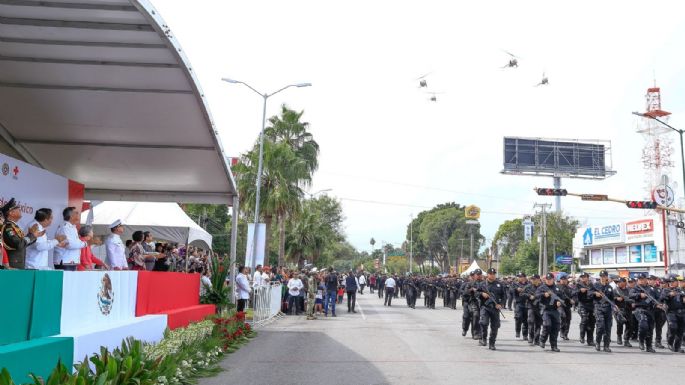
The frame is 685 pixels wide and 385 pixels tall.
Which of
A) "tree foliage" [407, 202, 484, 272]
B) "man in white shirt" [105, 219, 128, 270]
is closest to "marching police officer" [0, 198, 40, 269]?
"man in white shirt" [105, 219, 128, 270]

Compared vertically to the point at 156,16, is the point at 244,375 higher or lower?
lower

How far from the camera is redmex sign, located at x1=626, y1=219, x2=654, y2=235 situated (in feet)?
173

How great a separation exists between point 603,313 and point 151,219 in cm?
1436

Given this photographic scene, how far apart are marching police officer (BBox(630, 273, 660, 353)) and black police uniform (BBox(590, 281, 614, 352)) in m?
0.64

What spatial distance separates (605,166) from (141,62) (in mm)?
64664

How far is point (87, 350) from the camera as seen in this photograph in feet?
27.0

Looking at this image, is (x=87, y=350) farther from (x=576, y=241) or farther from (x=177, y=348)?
(x=576, y=241)

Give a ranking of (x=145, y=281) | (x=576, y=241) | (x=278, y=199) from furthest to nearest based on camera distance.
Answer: (x=576, y=241)
(x=278, y=199)
(x=145, y=281)

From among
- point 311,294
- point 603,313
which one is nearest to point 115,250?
point 603,313

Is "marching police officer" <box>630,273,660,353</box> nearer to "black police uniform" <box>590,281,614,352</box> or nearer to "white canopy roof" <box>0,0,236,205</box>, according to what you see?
"black police uniform" <box>590,281,614,352</box>

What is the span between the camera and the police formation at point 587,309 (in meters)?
15.3

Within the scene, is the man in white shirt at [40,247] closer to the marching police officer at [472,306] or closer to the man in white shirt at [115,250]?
the man in white shirt at [115,250]

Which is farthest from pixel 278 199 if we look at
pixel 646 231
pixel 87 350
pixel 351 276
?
pixel 646 231

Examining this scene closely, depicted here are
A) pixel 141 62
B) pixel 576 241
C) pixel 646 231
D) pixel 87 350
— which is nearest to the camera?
pixel 87 350
